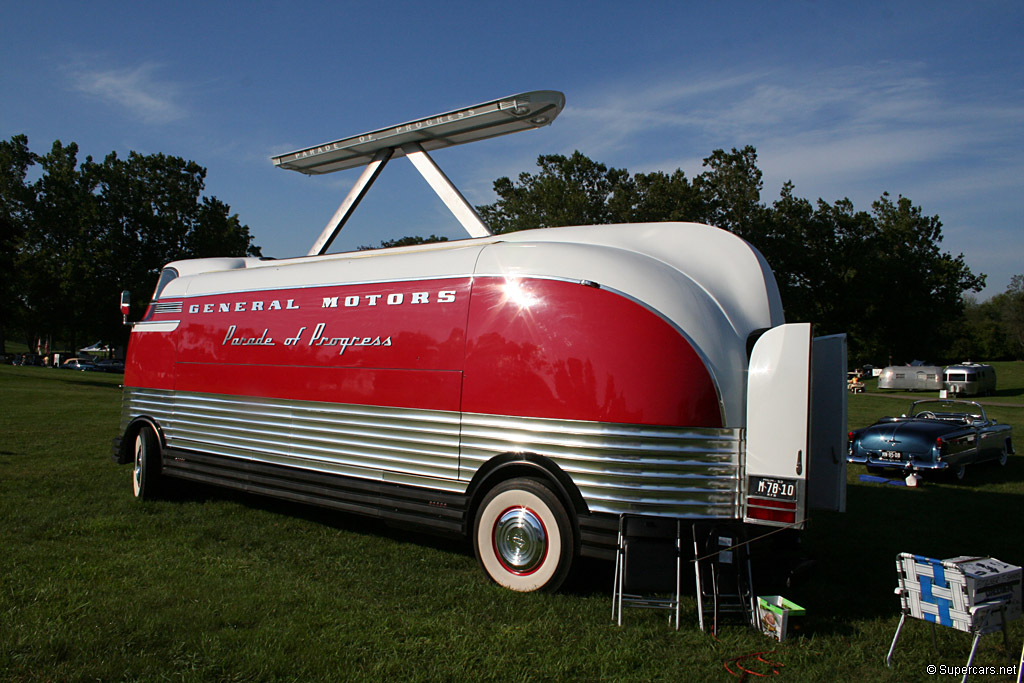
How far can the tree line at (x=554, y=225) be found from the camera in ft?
147

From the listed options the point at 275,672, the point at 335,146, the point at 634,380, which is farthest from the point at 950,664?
the point at 335,146

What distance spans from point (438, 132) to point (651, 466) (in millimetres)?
5080

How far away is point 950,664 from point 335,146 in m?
8.52

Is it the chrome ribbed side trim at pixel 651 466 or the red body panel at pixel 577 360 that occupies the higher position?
the red body panel at pixel 577 360

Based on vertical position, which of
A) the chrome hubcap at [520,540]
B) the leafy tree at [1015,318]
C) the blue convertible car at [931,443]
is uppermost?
the leafy tree at [1015,318]

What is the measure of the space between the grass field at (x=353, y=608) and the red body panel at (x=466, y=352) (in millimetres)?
1472

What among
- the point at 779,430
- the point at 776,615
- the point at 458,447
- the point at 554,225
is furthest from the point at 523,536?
the point at 554,225

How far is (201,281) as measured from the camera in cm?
923

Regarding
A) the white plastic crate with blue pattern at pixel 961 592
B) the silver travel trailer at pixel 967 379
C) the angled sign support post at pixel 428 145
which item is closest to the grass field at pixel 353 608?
the white plastic crate with blue pattern at pixel 961 592

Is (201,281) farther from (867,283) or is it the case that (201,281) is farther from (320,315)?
(867,283)

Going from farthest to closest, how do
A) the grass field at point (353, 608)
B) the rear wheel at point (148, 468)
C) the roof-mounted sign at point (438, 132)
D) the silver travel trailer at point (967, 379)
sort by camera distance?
1. the silver travel trailer at point (967, 379)
2. the rear wheel at point (148, 468)
3. the roof-mounted sign at point (438, 132)
4. the grass field at point (353, 608)

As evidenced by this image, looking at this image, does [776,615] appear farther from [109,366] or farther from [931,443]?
[109,366]

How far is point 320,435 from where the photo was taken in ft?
23.6

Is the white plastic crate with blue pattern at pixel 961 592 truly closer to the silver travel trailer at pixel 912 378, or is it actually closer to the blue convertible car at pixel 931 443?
the blue convertible car at pixel 931 443
